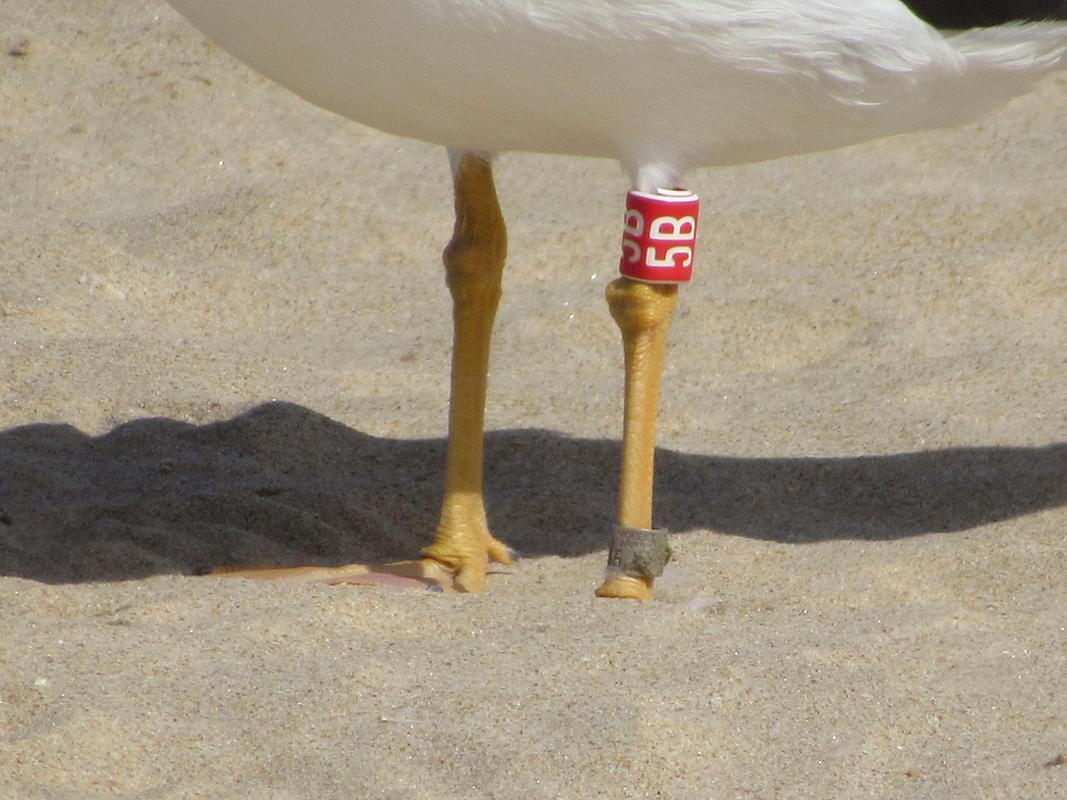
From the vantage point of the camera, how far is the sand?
9.53ft

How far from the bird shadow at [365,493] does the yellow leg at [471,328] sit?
7.8 inches

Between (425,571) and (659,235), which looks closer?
(659,235)

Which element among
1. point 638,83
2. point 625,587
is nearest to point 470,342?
point 625,587

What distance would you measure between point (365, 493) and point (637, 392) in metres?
0.97

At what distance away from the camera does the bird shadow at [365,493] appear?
393 centimetres

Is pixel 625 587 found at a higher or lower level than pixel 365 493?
higher

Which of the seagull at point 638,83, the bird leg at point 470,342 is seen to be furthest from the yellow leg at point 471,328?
the seagull at point 638,83

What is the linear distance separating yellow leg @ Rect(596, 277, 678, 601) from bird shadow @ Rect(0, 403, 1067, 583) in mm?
427

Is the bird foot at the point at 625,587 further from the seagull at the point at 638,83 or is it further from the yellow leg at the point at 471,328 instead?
the yellow leg at the point at 471,328

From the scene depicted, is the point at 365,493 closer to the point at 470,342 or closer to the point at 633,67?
the point at 470,342

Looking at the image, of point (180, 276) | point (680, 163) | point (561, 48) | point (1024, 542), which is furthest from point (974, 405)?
point (180, 276)

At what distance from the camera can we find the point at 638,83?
323cm

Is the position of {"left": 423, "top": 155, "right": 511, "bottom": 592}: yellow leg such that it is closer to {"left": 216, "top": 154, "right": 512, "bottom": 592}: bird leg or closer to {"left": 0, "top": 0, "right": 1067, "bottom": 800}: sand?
{"left": 216, "top": 154, "right": 512, "bottom": 592}: bird leg

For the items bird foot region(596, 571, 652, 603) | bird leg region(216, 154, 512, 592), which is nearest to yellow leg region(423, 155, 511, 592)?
bird leg region(216, 154, 512, 592)
